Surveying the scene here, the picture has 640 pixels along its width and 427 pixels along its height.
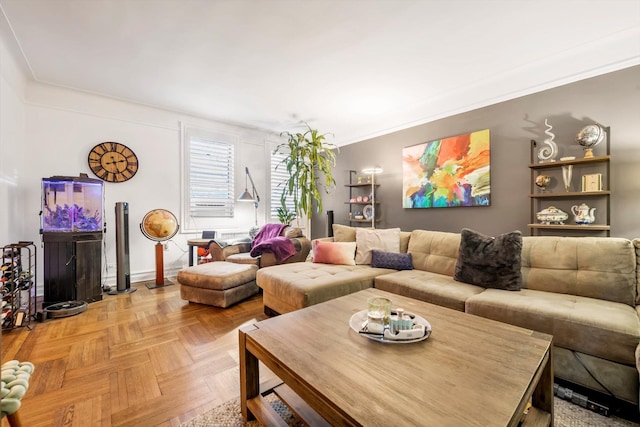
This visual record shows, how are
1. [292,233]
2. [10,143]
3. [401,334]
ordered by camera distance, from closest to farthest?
[401,334] < [10,143] < [292,233]

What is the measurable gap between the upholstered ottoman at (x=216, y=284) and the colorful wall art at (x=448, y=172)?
252 cm

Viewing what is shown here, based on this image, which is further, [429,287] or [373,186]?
[373,186]

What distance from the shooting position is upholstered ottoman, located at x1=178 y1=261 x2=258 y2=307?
289 cm

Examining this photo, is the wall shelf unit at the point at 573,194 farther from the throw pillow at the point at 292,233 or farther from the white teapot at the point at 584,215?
the throw pillow at the point at 292,233

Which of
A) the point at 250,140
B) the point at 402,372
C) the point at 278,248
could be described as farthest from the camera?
the point at 250,140

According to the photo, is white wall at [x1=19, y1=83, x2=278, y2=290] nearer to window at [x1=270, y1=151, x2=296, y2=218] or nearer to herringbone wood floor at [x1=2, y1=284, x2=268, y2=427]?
window at [x1=270, y1=151, x2=296, y2=218]

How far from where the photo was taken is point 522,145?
308 cm

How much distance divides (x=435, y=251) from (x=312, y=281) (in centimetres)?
133

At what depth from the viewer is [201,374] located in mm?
1816

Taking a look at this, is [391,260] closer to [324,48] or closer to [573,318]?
[573,318]

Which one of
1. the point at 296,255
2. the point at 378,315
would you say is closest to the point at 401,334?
the point at 378,315

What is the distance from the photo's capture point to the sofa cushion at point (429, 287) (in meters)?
2.12

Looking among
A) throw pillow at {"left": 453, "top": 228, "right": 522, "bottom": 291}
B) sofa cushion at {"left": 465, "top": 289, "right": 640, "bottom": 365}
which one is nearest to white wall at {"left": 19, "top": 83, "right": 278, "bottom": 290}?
throw pillow at {"left": 453, "top": 228, "right": 522, "bottom": 291}

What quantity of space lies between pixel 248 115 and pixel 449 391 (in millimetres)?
4230
